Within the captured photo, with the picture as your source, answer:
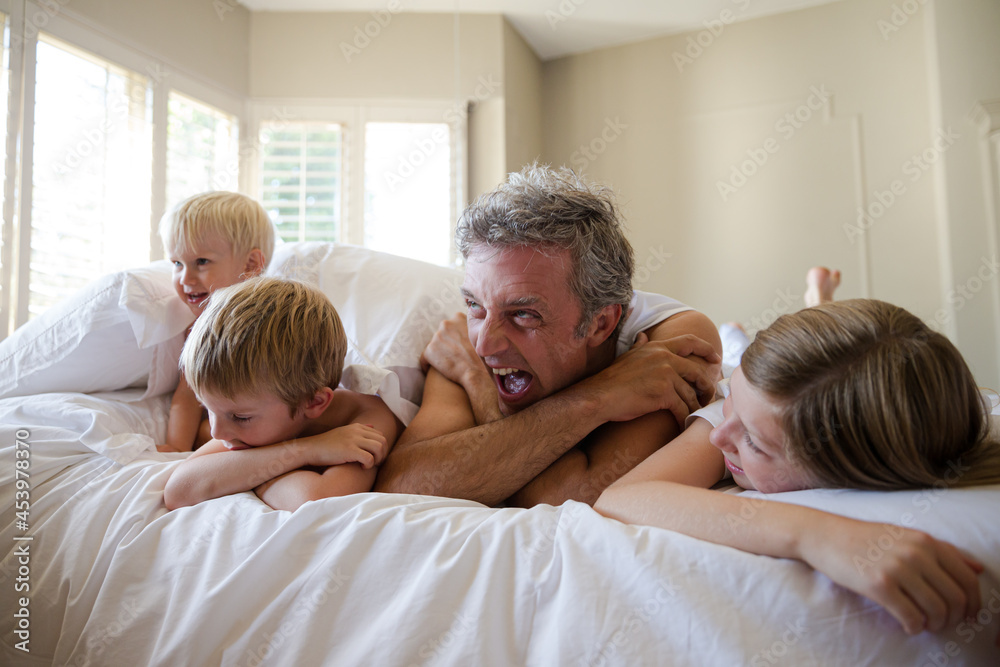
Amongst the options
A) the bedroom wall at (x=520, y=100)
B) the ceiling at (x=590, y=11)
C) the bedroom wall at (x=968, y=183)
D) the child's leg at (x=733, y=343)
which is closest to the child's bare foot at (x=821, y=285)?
the bedroom wall at (x=968, y=183)

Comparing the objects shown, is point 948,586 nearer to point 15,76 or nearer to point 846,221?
point 15,76

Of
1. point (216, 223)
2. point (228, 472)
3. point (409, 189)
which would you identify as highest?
point (409, 189)

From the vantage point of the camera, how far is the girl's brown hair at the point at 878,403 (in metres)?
0.71

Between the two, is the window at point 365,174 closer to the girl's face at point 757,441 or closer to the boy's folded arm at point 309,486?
the boy's folded arm at point 309,486

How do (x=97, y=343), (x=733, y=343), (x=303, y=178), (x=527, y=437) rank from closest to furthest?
(x=527, y=437) → (x=97, y=343) → (x=733, y=343) → (x=303, y=178)

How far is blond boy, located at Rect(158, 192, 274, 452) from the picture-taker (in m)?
1.63

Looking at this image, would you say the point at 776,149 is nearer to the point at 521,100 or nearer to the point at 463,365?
the point at 521,100

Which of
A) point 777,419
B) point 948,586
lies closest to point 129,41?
point 777,419

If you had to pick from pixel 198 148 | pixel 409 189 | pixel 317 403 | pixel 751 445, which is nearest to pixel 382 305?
pixel 317 403

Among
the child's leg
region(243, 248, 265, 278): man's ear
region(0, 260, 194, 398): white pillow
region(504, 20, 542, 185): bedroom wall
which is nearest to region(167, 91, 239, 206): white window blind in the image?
region(504, 20, 542, 185): bedroom wall

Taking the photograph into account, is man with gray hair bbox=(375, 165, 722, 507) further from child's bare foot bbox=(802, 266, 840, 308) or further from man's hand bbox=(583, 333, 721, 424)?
child's bare foot bbox=(802, 266, 840, 308)

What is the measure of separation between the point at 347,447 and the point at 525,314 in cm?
37

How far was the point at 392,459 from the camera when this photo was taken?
45.4 inches

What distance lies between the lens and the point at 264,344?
1.05 meters
